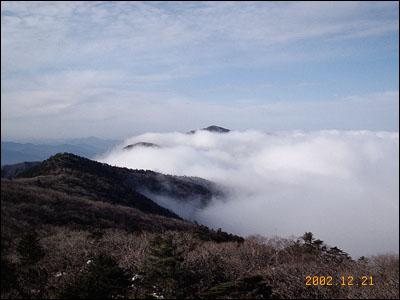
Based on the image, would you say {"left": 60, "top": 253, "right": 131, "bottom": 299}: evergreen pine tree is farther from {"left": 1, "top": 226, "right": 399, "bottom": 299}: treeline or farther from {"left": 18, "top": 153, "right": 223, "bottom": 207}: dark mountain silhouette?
{"left": 18, "top": 153, "right": 223, "bottom": 207}: dark mountain silhouette

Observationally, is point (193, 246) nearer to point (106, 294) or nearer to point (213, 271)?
point (213, 271)

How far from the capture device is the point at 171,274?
40.5 ft

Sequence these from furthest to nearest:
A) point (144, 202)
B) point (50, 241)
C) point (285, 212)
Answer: point (285, 212)
point (144, 202)
point (50, 241)

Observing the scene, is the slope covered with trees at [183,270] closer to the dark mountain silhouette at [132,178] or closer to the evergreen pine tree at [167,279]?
the evergreen pine tree at [167,279]

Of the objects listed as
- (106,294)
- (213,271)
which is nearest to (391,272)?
(213,271)

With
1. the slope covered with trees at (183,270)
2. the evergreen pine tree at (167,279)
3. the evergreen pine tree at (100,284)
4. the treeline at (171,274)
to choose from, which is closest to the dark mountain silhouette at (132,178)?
the slope covered with trees at (183,270)

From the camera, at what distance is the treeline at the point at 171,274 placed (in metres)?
11.6

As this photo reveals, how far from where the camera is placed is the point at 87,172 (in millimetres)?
70688

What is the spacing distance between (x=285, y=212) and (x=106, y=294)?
199 m
